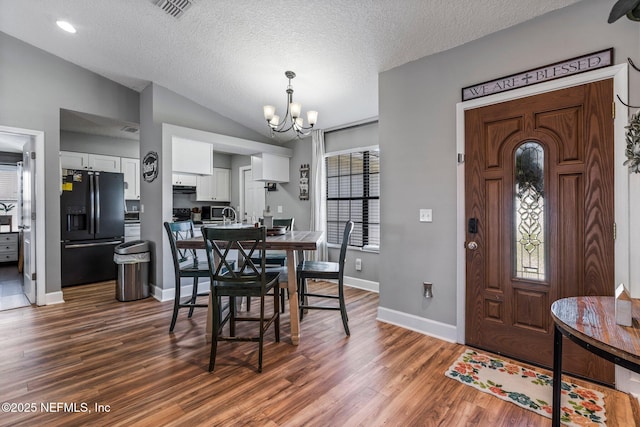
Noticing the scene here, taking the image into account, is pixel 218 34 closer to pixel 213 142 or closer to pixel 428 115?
pixel 213 142

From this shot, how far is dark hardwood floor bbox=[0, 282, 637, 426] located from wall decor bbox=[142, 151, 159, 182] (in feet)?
6.17

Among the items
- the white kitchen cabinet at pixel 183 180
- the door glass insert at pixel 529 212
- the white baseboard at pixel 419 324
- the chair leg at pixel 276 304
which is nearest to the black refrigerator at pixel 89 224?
the white kitchen cabinet at pixel 183 180

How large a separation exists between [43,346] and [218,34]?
3.17 metres

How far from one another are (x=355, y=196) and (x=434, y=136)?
1963 millimetres

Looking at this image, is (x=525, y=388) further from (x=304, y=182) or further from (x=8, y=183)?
(x=8, y=183)

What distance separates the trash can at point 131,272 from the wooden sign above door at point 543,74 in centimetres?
415

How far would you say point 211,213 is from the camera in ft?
20.5

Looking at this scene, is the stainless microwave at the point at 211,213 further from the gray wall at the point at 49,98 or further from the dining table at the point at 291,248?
the dining table at the point at 291,248

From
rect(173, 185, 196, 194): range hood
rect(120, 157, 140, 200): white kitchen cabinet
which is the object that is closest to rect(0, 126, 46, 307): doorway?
rect(120, 157, 140, 200): white kitchen cabinet

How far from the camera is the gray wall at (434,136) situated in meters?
2.13

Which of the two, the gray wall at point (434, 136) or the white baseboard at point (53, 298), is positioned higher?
the gray wall at point (434, 136)

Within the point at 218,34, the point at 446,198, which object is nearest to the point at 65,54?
the point at 218,34

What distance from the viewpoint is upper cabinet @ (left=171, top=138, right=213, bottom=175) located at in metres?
4.02

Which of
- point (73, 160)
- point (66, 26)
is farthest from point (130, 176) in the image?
point (66, 26)
